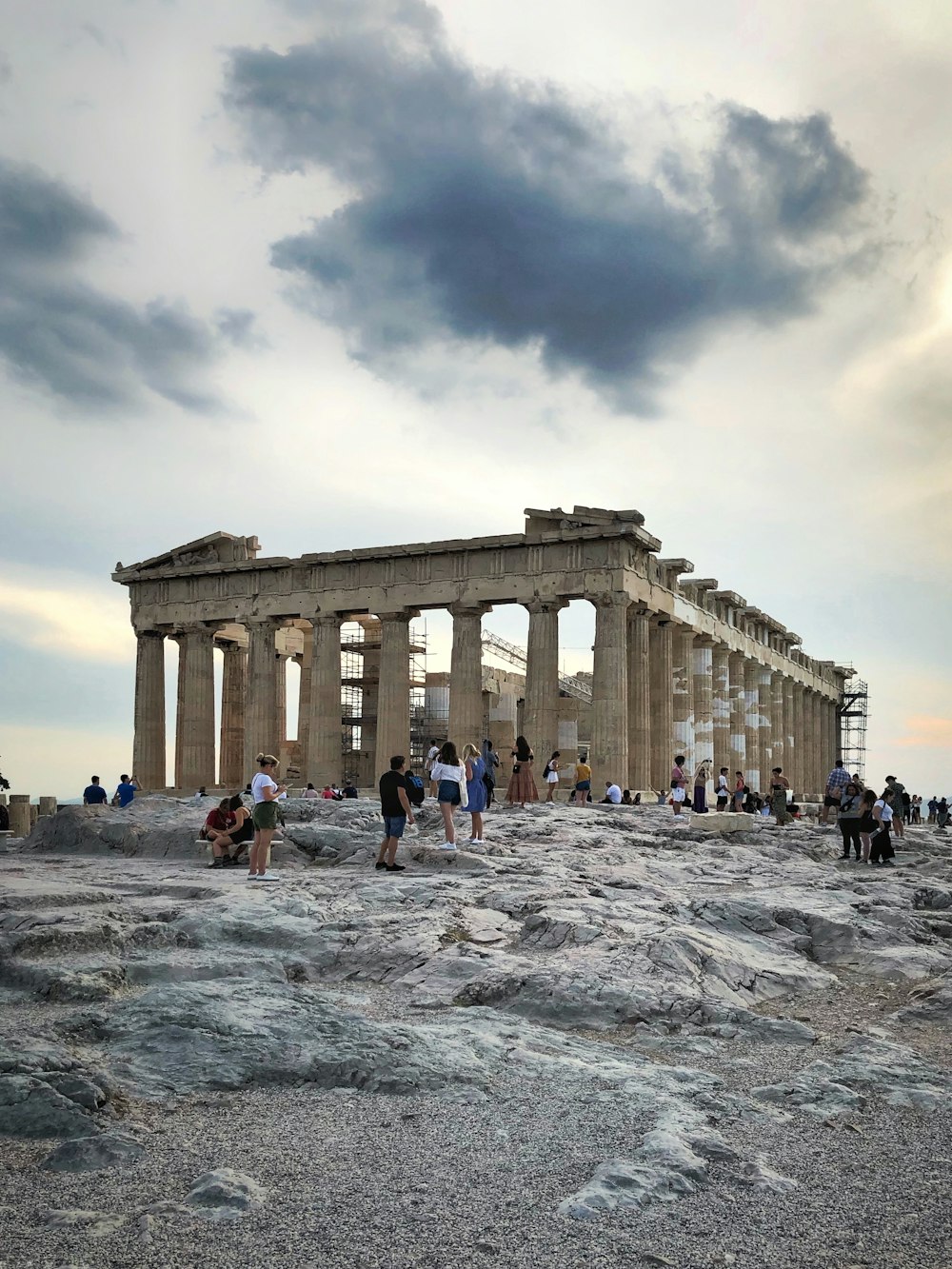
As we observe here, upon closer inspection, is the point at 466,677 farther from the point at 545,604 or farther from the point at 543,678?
the point at 545,604

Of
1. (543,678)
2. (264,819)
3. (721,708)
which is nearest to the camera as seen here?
(264,819)

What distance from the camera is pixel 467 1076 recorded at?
705 cm

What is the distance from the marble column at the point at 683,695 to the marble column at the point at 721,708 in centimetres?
292

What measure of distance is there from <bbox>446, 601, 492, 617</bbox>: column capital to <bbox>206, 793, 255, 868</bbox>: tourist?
908 inches

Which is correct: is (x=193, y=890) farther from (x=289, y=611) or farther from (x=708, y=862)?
(x=289, y=611)

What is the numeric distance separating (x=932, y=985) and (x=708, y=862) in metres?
8.60

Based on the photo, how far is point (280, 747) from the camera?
47625mm

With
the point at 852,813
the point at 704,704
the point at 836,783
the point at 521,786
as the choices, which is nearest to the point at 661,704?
the point at 704,704

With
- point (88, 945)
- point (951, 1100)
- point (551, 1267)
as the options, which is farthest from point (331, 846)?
point (551, 1267)

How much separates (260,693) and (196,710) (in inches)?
130

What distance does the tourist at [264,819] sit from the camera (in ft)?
48.7

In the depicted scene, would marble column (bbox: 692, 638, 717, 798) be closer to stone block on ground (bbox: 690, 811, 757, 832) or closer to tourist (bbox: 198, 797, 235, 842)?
stone block on ground (bbox: 690, 811, 757, 832)

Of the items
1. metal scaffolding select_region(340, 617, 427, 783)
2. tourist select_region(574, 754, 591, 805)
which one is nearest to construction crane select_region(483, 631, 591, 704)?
metal scaffolding select_region(340, 617, 427, 783)

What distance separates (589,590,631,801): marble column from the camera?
37.1 meters
